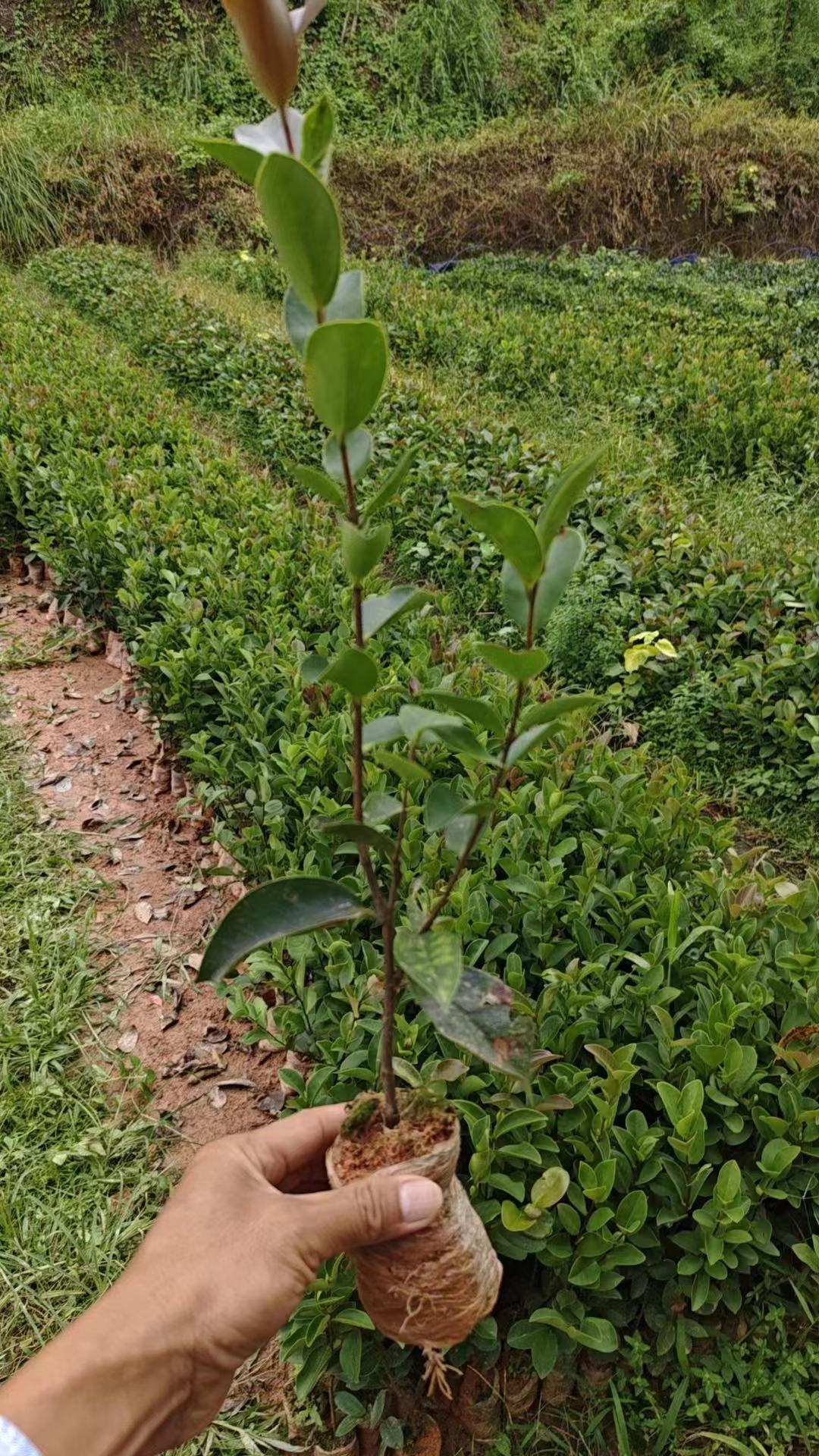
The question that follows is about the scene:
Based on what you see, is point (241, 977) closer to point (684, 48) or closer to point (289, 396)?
point (289, 396)

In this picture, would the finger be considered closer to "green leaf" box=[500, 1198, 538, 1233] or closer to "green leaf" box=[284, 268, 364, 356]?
"green leaf" box=[500, 1198, 538, 1233]

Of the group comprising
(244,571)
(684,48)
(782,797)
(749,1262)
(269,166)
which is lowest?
(782,797)

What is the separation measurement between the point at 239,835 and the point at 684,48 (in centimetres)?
1866

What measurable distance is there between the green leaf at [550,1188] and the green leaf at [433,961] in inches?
27.6

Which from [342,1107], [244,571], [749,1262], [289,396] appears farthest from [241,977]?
[289,396]

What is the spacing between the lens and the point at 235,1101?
2232 mm

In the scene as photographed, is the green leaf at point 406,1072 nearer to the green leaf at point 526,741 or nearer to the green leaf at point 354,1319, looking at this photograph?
the green leaf at point 354,1319

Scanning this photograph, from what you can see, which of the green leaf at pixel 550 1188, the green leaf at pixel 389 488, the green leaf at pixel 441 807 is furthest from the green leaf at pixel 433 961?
the green leaf at pixel 550 1188

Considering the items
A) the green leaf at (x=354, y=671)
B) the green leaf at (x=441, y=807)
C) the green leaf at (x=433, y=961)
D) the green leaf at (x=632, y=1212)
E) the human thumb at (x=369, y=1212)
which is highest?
the green leaf at (x=354, y=671)

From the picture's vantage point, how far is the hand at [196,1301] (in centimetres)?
103

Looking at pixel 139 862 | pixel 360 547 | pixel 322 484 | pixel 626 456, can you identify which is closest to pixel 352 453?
pixel 322 484

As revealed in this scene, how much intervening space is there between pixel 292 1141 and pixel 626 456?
4611 mm

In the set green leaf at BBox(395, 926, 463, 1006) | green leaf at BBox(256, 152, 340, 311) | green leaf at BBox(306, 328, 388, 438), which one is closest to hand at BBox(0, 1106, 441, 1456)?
green leaf at BBox(395, 926, 463, 1006)

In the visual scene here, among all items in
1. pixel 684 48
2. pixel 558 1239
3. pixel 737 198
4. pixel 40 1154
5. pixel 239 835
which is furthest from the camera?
pixel 684 48
